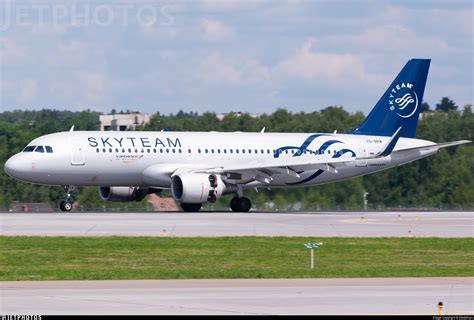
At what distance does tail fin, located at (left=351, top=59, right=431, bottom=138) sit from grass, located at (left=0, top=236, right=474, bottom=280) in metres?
24.9

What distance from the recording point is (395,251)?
37438 mm

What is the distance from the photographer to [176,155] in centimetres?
6000

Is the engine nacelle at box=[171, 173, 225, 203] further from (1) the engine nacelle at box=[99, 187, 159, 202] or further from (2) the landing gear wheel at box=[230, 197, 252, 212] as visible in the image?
(1) the engine nacelle at box=[99, 187, 159, 202]

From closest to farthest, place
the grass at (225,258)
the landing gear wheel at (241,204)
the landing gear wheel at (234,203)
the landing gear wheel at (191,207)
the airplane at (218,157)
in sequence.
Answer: the grass at (225,258), the airplane at (218,157), the landing gear wheel at (191,207), the landing gear wheel at (241,204), the landing gear wheel at (234,203)

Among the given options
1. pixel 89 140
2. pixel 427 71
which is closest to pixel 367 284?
pixel 89 140

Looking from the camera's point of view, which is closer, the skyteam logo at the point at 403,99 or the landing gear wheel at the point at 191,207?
the landing gear wheel at the point at 191,207

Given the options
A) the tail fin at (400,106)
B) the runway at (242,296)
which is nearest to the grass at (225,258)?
the runway at (242,296)

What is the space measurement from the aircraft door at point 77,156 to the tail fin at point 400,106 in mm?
18124

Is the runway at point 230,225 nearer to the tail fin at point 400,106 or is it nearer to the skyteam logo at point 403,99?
the tail fin at point 400,106

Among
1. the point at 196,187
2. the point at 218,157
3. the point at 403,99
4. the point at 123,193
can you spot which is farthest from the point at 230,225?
the point at 403,99

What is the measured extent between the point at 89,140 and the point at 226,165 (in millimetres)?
8077

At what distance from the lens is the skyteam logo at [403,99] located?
6731cm

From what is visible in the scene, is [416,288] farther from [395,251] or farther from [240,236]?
[240,236]

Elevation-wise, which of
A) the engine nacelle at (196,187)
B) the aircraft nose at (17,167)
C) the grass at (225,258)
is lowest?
the grass at (225,258)
